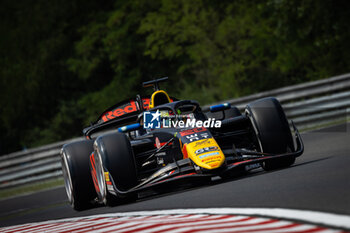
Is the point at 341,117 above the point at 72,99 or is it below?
below

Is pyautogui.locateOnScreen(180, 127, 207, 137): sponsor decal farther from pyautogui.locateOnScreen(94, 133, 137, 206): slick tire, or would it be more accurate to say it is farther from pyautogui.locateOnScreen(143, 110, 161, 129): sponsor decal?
pyautogui.locateOnScreen(143, 110, 161, 129): sponsor decal

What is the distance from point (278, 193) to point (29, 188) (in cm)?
1220

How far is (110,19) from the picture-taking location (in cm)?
2902

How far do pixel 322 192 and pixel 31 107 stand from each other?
95.0 ft

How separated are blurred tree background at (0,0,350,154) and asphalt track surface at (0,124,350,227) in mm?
13034

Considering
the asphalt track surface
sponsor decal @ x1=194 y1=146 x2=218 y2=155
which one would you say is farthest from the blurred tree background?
→ sponsor decal @ x1=194 y1=146 x2=218 y2=155

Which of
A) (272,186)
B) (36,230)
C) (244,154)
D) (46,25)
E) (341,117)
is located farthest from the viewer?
(46,25)

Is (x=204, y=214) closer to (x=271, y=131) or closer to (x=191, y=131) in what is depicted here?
(x=191, y=131)

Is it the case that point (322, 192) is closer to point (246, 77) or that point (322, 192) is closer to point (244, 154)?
point (244, 154)

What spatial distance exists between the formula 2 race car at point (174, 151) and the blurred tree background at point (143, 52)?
1459 cm

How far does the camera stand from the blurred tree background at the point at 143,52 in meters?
23.1

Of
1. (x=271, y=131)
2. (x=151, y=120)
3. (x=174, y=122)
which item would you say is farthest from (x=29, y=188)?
(x=271, y=131)

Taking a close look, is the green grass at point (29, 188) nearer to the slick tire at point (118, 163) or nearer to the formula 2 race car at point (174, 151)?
the formula 2 race car at point (174, 151)

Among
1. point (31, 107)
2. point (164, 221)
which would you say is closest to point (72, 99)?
point (31, 107)
